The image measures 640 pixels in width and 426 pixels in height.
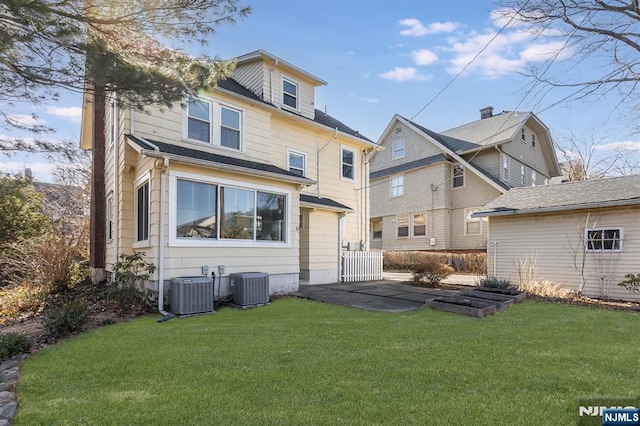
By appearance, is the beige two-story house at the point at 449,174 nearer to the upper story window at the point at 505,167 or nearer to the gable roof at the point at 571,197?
Answer: the upper story window at the point at 505,167

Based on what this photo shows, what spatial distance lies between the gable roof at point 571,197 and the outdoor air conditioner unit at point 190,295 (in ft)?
32.7

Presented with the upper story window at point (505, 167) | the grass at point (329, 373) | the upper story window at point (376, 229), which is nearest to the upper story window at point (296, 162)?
the grass at point (329, 373)

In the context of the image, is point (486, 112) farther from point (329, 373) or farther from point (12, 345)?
point (12, 345)

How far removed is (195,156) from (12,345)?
5.04 m

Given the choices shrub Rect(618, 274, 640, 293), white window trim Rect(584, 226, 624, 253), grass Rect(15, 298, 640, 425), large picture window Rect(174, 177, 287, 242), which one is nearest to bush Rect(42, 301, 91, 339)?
grass Rect(15, 298, 640, 425)

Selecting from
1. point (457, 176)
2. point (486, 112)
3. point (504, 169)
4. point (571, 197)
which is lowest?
point (571, 197)

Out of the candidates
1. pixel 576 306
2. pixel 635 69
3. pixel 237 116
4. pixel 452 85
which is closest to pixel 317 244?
pixel 237 116

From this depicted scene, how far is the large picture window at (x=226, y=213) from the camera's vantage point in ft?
27.1

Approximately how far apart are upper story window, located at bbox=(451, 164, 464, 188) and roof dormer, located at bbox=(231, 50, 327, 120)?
11075mm

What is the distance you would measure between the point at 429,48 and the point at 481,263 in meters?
12.0

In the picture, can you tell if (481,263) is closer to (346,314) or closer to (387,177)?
(387,177)

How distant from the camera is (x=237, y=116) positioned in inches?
424

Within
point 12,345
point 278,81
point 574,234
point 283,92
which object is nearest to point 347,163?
point 283,92

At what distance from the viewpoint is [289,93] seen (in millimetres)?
13656
